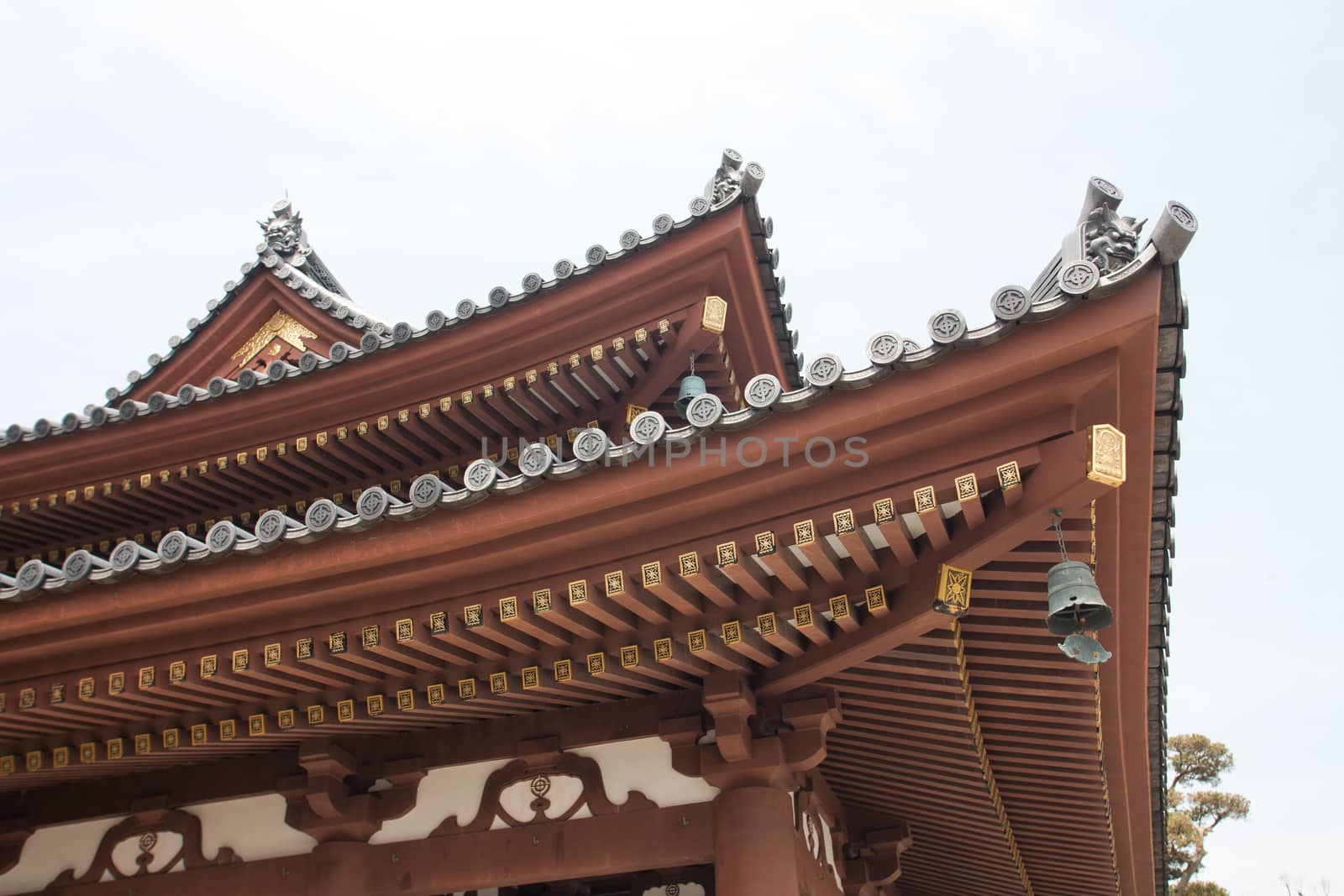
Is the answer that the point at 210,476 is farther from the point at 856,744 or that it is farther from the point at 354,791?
the point at 856,744

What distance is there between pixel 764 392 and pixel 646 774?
123 inches

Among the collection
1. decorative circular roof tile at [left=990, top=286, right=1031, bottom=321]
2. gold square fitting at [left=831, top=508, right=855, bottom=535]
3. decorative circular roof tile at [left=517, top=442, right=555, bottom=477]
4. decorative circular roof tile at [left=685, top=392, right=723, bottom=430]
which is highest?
decorative circular roof tile at [left=990, top=286, right=1031, bottom=321]

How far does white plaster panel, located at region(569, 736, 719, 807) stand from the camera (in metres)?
6.90

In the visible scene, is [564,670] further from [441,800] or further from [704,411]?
[704,411]

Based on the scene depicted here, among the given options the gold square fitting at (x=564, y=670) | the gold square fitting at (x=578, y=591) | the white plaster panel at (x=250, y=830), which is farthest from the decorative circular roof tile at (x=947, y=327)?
the white plaster panel at (x=250, y=830)

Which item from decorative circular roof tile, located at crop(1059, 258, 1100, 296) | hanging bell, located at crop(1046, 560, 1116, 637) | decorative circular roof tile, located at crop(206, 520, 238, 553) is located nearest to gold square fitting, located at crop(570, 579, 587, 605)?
decorative circular roof tile, located at crop(206, 520, 238, 553)

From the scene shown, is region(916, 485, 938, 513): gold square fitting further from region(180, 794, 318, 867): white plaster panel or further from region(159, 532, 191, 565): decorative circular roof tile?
region(180, 794, 318, 867): white plaster panel

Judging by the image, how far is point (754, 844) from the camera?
21.1 feet

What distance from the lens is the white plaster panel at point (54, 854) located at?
827 centimetres

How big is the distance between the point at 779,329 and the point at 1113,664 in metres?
4.23

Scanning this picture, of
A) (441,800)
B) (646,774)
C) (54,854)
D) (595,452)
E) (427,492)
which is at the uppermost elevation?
(595,452)

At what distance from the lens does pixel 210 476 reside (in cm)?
921

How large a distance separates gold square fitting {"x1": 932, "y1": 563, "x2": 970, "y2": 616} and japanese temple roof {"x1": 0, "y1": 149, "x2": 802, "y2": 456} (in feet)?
11.2

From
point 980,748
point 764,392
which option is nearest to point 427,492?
point 764,392
